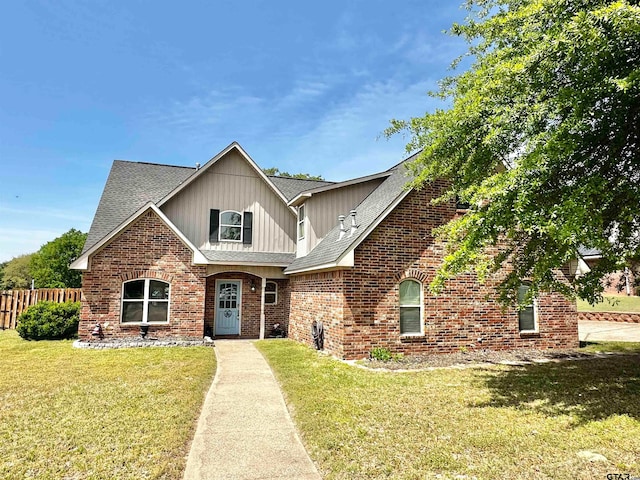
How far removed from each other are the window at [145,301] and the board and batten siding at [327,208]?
5480mm

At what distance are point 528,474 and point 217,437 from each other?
3.78 m

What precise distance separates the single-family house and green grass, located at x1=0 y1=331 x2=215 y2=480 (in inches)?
132

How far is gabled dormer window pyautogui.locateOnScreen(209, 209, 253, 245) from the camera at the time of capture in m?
16.4

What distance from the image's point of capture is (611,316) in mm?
25859

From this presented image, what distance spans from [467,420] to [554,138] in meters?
4.29

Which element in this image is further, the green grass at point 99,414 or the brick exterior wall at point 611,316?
the brick exterior wall at point 611,316

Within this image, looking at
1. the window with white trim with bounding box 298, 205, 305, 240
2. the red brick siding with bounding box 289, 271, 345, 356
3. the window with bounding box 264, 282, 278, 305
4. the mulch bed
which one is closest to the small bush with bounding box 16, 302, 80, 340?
the window with bounding box 264, 282, 278, 305

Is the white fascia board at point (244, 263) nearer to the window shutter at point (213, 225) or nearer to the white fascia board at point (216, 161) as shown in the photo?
the window shutter at point (213, 225)

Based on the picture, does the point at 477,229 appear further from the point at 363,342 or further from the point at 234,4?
the point at 234,4

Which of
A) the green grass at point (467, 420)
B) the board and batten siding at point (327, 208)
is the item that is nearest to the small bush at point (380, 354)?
the green grass at point (467, 420)

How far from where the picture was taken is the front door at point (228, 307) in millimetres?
16469

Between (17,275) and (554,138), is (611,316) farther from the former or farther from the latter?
(17,275)

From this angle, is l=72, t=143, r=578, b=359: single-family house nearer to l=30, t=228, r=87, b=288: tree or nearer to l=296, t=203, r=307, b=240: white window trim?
l=296, t=203, r=307, b=240: white window trim

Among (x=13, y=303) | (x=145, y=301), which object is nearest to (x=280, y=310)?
(x=145, y=301)
